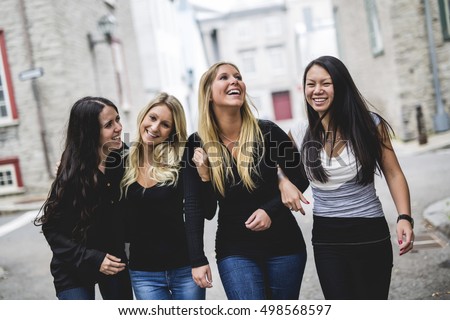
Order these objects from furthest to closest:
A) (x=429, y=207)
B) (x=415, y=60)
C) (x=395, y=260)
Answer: (x=415, y=60)
(x=429, y=207)
(x=395, y=260)

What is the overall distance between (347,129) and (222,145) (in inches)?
23.4

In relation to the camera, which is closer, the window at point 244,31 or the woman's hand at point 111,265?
the woman's hand at point 111,265

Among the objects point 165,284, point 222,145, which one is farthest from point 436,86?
point 165,284

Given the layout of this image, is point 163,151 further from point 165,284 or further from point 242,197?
point 165,284

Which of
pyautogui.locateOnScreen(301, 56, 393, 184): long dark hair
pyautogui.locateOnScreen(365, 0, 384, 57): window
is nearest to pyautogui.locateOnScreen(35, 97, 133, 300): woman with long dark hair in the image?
pyautogui.locateOnScreen(301, 56, 393, 184): long dark hair

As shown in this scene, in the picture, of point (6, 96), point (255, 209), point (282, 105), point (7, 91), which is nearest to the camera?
point (255, 209)

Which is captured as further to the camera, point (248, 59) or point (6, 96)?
point (248, 59)

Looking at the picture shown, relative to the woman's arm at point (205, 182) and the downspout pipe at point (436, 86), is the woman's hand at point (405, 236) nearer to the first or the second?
the woman's arm at point (205, 182)

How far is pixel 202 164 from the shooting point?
2273 millimetres

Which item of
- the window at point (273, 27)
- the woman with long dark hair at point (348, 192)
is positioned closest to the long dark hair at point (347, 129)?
the woman with long dark hair at point (348, 192)

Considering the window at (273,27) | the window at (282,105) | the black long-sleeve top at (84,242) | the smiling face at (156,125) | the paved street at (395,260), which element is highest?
the window at (273,27)

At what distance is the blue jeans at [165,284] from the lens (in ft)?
7.83

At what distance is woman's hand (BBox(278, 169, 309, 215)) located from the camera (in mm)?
2154
